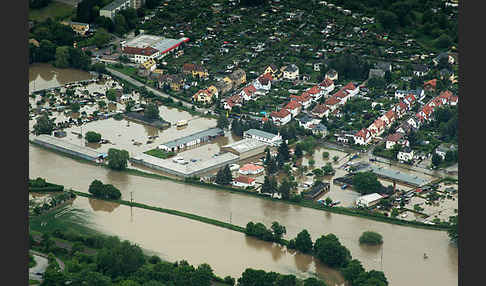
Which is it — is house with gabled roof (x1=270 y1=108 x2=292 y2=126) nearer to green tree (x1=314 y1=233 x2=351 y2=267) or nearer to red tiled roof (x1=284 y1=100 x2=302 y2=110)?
red tiled roof (x1=284 y1=100 x2=302 y2=110)

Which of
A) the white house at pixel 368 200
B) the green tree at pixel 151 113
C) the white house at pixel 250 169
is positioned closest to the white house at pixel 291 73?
the green tree at pixel 151 113

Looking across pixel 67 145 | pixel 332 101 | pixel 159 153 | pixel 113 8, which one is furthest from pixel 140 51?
pixel 159 153

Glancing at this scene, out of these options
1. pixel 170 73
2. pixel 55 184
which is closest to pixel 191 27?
pixel 170 73

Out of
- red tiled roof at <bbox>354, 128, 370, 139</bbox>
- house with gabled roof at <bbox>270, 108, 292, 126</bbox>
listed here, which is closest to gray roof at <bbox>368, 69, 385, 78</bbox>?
house with gabled roof at <bbox>270, 108, 292, 126</bbox>

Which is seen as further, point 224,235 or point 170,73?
point 170,73

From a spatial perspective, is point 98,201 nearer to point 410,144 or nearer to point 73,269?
point 73,269

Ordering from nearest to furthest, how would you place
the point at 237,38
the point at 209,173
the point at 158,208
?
1. the point at 158,208
2. the point at 209,173
3. the point at 237,38
